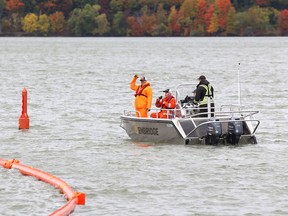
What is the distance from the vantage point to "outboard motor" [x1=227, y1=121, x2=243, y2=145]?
1109 inches

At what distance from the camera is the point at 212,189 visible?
22719 mm

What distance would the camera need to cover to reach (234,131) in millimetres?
28297

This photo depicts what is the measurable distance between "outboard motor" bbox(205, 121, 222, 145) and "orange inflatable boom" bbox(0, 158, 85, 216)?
5.54 meters

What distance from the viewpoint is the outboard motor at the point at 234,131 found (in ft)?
92.4

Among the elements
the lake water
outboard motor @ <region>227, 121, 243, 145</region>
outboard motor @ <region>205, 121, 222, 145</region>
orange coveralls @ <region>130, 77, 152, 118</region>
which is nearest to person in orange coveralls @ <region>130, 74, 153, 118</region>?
orange coveralls @ <region>130, 77, 152, 118</region>

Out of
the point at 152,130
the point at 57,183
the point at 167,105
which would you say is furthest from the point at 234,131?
the point at 57,183

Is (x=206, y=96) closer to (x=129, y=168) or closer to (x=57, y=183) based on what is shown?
(x=129, y=168)

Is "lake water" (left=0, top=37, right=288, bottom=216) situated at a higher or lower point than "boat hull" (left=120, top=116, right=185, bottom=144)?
lower

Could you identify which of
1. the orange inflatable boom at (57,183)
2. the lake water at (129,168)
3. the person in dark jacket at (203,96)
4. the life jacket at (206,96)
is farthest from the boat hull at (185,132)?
the orange inflatable boom at (57,183)

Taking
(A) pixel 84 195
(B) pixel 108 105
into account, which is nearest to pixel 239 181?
(A) pixel 84 195

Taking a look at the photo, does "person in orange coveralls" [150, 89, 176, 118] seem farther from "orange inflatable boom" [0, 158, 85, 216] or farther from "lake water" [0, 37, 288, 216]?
"orange inflatable boom" [0, 158, 85, 216]

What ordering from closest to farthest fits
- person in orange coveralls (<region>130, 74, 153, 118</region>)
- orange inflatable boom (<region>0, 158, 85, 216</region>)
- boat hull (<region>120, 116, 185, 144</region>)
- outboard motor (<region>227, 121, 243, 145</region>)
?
orange inflatable boom (<region>0, 158, 85, 216</region>) < outboard motor (<region>227, 121, 243, 145</region>) < boat hull (<region>120, 116, 185, 144</region>) < person in orange coveralls (<region>130, 74, 153, 118</region>)

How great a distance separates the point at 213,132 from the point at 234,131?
22.8 inches

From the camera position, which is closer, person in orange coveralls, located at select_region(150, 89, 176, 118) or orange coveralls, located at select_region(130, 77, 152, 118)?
person in orange coveralls, located at select_region(150, 89, 176, 118)
